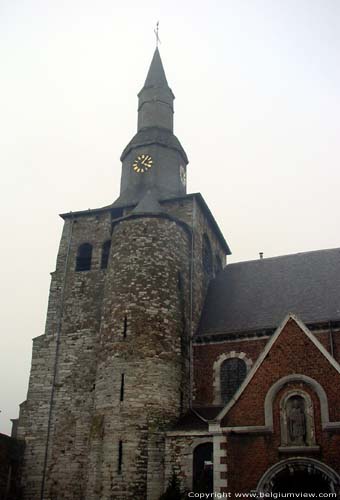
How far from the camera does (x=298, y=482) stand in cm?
1644

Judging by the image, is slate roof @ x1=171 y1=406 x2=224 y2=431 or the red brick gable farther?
slate roof @ x1=171 y1=406 x2=224 y2=431

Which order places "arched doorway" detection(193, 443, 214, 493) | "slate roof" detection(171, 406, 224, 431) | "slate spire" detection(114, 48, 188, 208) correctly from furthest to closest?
"slate spire" detection(114, 48, 188, 208) < "slate roof" detection(171, 406, 224, 431) < "arched doorway" detection(193, 443, 214, 493)

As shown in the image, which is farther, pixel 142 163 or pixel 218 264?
pixel 218 264

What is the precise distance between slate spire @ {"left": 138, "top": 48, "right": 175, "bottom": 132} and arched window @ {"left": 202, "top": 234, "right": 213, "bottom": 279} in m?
7.43

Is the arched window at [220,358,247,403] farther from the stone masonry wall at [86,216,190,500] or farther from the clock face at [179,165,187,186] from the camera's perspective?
the clock face at [179,165,187,186]

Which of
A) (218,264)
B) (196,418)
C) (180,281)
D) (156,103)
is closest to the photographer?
(196,418)

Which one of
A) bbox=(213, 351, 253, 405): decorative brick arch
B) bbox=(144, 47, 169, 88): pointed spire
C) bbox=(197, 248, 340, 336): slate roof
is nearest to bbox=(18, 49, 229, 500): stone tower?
bbox=(197, 248, 340, 336): slate roof

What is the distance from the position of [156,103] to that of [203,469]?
21164mm

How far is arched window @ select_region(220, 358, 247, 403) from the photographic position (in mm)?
22609

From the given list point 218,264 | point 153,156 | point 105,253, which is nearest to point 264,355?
point 105,253

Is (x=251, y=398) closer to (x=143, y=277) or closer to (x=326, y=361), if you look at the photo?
(x=326, y=361)

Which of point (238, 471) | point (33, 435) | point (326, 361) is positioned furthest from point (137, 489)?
point (326, 361)

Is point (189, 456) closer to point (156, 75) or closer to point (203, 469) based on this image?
point (203, 469)

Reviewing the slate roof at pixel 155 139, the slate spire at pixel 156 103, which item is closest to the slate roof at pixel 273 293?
the slate roof at pixel 155 139
